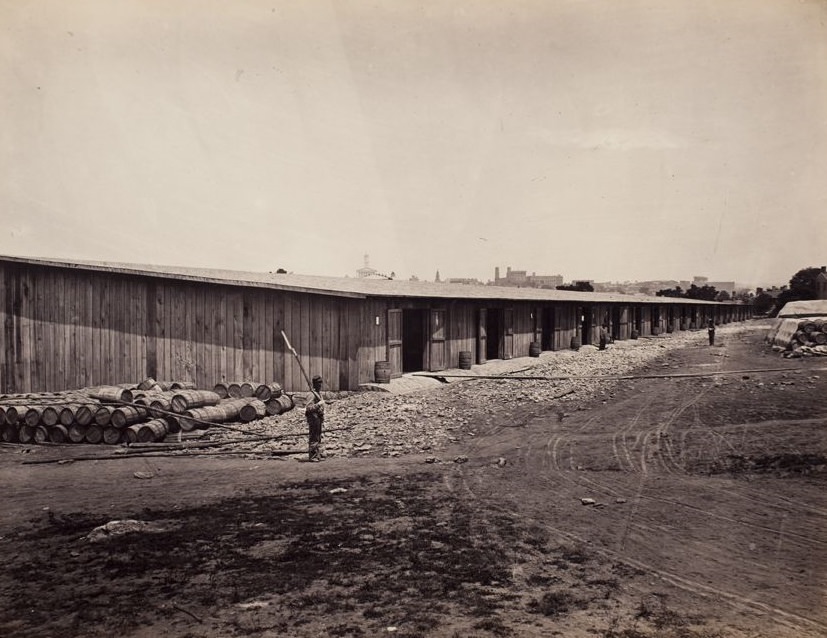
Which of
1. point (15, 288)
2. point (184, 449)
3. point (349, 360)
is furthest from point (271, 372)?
point (15, 288)

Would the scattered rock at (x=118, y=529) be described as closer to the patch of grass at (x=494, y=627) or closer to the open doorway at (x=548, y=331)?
the patch of grass at (x=494, y=627)

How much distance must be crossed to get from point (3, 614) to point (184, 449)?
646cm

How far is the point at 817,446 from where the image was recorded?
9.30 m

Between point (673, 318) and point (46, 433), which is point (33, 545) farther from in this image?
point (673, 318)

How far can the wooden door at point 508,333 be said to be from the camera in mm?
23469

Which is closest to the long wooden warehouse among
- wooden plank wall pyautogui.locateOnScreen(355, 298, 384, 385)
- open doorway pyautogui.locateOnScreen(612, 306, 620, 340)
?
wooden plank wall pyautogui.locateOnScreen(355, 298, 384, 385)

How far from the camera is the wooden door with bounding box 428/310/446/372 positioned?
1920 centimetres

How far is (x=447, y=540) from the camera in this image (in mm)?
6160

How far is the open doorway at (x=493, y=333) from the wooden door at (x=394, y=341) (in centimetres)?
631

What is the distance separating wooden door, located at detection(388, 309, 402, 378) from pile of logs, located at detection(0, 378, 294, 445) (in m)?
4.68

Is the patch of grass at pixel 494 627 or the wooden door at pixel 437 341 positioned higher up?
the wooden door at pixel 437 341

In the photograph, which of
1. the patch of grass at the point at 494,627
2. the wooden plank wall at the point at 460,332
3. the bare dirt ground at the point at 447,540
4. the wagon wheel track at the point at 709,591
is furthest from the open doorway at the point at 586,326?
the patch of grass at the point at 494,627

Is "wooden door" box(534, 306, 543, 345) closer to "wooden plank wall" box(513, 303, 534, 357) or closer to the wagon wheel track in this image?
"wooden plank wall" box(513, 303, 534, 357)

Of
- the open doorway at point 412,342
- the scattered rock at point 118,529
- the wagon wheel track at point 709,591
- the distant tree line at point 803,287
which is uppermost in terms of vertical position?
the distant tree line at point 803,287
